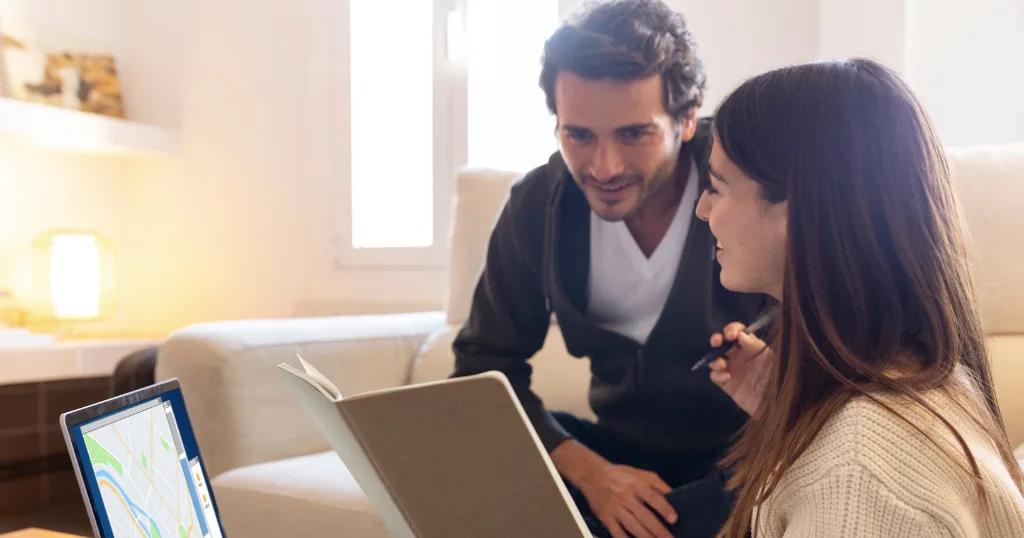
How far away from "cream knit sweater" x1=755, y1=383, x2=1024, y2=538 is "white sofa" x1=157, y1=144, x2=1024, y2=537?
2.38ft

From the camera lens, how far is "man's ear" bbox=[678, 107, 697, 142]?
1315 millimetres

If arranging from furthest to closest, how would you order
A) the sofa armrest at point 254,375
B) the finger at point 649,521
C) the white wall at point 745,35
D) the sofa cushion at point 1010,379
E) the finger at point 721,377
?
the white wall at point 745,35 → the sofa armrest at point 254,375 → the sofa cushion at point 1010,379 → the finger at point 649,521 → the finger at point 721,377

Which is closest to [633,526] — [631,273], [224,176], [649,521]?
[649,521]

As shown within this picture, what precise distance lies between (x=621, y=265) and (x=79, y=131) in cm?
179

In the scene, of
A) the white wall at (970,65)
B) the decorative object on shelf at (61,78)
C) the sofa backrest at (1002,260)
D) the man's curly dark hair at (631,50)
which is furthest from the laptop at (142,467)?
the decorative object on shelf at (61,78)

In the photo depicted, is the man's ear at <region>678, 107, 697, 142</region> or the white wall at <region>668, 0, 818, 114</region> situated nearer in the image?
the man's ear at <region>678, 107, 697, 142</region>

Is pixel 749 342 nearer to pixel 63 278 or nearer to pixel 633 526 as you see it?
pixel 633 526

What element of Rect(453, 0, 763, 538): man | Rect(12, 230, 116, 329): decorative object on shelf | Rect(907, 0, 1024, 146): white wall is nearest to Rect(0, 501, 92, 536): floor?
Rect(12, 230, 116, 329): decorative object on shelf

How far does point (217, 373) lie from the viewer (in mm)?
1466

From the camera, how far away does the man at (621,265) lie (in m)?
1.25

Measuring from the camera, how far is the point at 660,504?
110 centimetres

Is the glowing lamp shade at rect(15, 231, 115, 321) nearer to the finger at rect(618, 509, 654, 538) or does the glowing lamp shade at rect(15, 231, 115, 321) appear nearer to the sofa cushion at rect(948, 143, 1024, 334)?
the finger at rect(618, 509, 654, 538)

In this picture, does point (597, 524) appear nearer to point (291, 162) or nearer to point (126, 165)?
point (291, 162)

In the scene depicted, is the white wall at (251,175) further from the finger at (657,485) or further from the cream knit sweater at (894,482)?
the cream knit sweater at (894,482)
